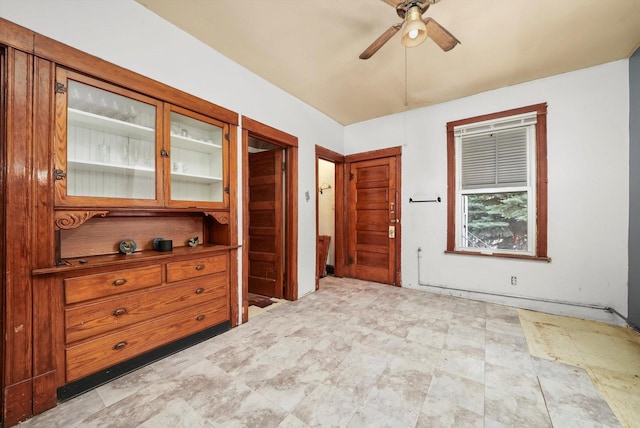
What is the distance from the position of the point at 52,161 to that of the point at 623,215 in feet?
16.6

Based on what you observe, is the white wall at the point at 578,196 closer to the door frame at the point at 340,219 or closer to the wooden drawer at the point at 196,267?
the door frame at the point at 340,219

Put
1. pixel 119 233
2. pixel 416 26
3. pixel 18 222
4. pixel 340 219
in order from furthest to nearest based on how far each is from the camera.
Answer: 1. pixel 340 219
2. pixel 119 233
3. pixel 416 26
4. pixel 18 222

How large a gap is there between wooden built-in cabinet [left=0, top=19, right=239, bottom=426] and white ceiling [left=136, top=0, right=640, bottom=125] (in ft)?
2.36

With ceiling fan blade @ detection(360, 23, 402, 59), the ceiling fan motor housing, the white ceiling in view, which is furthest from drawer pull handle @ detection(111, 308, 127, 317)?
the ceiling fan motor housing

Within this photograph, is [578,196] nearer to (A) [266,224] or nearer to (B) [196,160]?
(A) [266,224]

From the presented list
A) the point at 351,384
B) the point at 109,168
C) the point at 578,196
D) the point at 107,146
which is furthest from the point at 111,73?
the point at 578,196

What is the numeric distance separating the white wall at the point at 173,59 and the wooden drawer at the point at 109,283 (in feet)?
4.34

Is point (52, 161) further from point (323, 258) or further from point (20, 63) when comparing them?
point (323, 258)

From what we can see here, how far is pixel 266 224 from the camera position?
12.0ft

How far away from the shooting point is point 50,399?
4.93 ft

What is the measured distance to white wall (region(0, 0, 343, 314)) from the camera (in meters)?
1.58

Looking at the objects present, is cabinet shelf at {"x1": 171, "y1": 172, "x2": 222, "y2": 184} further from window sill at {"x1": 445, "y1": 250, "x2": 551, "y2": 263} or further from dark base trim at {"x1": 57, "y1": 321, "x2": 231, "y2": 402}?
window sill at {"x1": 445, "y1": 250, "x2": 551, "y2": 263}

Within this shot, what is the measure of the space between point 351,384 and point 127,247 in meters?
2.02

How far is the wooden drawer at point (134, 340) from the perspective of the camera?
5.30 ft
